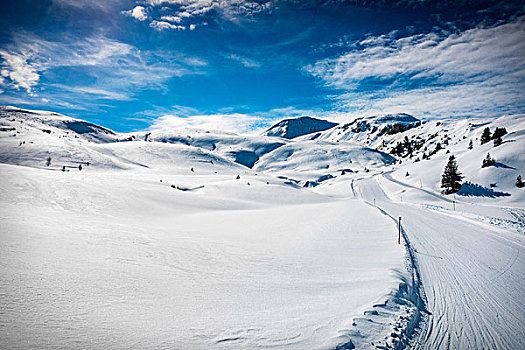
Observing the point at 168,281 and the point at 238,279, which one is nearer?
the point at 168,281

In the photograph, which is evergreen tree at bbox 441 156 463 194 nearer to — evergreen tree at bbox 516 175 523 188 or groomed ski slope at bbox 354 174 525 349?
evergreen tree at bbox 516 175 523 188

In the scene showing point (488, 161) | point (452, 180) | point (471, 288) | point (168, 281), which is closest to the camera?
point (168, 281)

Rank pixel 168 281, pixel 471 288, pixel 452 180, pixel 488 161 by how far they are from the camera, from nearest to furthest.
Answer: pixel 168 281 → pixel 471 288 → pixel 452 180 → pixel 488 161

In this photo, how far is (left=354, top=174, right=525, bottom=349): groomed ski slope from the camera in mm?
5383

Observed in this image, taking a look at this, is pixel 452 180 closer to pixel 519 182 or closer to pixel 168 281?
pixel 519 182

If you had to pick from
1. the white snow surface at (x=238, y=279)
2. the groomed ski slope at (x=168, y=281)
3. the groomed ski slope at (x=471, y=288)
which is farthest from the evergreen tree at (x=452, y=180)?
the groomed ski slope at (x=168, y=281)

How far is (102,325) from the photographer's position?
4000 mm

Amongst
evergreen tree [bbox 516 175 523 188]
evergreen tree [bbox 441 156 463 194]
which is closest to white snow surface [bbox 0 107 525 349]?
evergreen tree [bbox 516 175 523 188]

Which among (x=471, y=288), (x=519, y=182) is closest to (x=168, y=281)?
(x=471, y=288)

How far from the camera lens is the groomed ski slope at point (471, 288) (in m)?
5.38

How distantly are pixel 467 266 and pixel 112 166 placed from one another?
48.9 meters

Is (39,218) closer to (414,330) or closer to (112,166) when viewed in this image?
(414,330)

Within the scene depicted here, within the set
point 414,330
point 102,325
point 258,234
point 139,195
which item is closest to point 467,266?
point 414,330

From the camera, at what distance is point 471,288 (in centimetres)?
761
